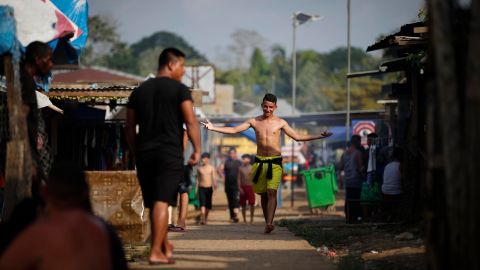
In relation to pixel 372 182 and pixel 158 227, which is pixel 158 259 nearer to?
pixel 158 227

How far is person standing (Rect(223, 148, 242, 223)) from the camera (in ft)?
71.7

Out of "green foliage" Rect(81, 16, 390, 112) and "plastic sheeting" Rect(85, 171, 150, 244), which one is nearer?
"plastic sheeting" Rect(85, 171, 150, 244)

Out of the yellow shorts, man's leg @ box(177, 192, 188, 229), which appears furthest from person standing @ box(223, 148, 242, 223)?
the yellow shorts

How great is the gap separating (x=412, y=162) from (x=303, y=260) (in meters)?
7.15

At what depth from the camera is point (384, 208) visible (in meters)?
16.6

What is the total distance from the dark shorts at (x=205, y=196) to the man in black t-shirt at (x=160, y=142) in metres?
13.3

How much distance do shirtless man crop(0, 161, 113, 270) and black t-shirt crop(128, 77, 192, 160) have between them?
2.83 metres

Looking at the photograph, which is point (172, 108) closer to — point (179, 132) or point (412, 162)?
point (179, 132)

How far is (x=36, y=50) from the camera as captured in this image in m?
8.02

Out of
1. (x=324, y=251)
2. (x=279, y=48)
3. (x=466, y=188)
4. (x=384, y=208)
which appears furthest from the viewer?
(x=279, y=48)

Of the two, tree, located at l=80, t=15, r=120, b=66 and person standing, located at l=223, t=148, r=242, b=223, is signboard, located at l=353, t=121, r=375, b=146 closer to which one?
person standing, located at l=223, t=148, r=242, b=223

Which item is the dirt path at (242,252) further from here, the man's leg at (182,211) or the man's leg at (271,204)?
the man's leg at (182,211)

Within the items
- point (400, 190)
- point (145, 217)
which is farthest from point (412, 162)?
point (145, 217)

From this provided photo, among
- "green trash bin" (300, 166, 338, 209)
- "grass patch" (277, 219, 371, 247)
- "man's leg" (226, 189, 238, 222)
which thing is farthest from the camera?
"green trash bin" (300, 166, 338, 209)
